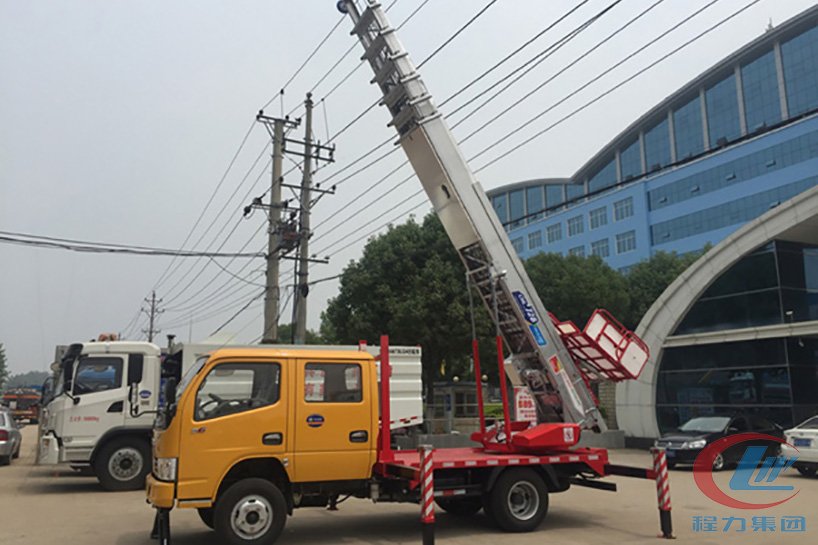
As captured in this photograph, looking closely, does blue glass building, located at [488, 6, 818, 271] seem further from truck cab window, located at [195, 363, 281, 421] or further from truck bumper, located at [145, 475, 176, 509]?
truck bumper, located at [145, 475, 176, 509]

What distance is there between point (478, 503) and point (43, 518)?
6372mm

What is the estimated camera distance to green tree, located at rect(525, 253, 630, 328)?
121 ft

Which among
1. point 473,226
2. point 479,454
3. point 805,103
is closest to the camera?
point 479,454

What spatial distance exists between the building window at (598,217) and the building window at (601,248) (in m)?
1.65

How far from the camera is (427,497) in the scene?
25.9 ft

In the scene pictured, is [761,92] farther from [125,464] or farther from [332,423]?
[332,423]

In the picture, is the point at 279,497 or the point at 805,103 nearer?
the point at 279,497

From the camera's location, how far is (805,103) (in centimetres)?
5934

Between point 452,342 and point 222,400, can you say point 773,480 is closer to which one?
point 452,342

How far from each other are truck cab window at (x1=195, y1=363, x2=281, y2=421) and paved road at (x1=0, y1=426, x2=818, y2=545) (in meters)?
1.83

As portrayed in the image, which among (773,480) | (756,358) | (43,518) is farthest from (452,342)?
(43,518)

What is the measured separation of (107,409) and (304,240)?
28.8 ft

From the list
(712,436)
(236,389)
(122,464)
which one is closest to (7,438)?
(122,464)

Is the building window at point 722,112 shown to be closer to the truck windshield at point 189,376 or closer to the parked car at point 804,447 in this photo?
the parked car at point 804,447
